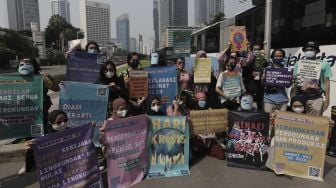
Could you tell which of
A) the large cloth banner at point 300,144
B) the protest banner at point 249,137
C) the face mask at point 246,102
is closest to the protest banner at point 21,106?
the protest banner at point 249,137

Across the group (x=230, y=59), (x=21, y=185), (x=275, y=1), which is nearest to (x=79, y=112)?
(x=21, y=185)

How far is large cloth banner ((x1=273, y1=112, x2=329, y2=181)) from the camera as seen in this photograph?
4660 mm

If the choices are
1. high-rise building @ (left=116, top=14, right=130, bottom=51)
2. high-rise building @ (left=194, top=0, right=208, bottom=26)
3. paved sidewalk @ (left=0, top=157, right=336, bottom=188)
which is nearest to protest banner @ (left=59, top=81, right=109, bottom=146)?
paved sidewalk @ (left=0, top=157, right=336, bottom=188)

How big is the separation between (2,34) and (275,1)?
60.6 meters

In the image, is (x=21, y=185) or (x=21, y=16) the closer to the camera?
(x=21, y=185)

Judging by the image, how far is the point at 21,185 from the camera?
471 cm

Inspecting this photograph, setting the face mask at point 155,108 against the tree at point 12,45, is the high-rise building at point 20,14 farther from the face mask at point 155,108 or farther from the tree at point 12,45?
the face mask at point 155,108

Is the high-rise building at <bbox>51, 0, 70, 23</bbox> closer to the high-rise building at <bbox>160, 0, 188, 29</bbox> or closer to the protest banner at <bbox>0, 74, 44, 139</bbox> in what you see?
the high-rise building at <bbox>160, 0, 188, 29</bbox>

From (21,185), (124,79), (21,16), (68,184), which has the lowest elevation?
(21,185)

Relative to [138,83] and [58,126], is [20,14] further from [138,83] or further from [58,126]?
[58,126]

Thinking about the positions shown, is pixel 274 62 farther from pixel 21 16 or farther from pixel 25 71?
pixel 21 16

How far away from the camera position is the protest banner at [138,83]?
5.47 m

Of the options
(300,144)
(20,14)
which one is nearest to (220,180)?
(300,144)

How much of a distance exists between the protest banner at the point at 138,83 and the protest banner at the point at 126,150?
2.96 feet
